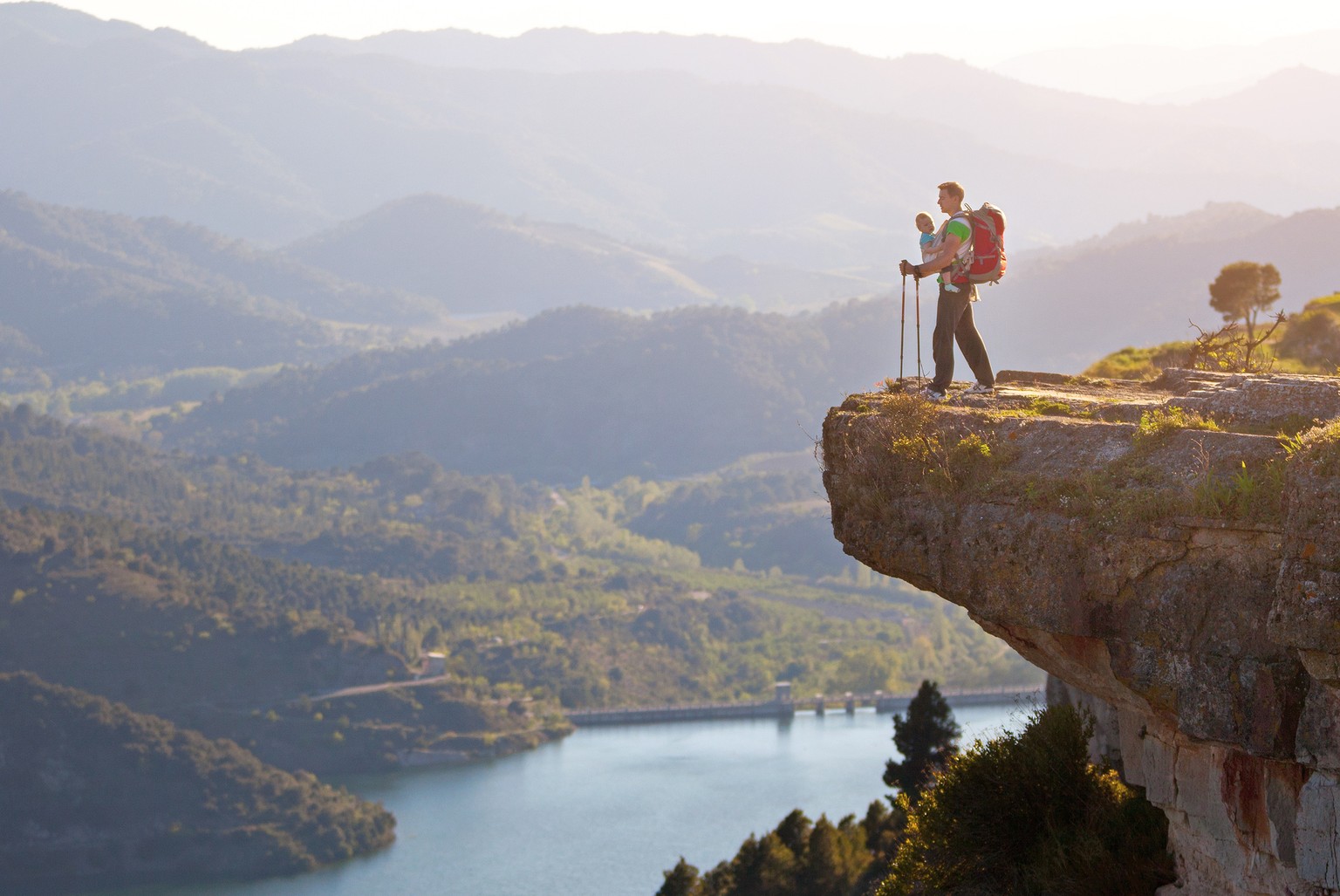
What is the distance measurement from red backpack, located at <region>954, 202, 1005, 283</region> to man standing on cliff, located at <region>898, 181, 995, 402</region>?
29mm

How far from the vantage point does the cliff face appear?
26.9ft

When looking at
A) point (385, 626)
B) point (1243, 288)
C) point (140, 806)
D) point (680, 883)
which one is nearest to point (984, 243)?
point (1243, 288)

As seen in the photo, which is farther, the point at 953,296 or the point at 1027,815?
the point at 953,296

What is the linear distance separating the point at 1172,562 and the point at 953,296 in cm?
378

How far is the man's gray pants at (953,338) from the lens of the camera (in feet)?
40.8

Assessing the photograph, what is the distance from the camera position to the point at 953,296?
40.9 ft

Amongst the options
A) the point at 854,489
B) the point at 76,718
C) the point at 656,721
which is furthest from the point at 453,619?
the point at 854,489

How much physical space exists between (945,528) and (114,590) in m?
120

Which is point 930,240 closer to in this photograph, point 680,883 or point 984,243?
point 984,243

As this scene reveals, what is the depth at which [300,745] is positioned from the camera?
110375mm

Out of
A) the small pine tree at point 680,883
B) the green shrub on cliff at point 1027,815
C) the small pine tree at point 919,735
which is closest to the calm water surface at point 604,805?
the small pine tree at point 680,883

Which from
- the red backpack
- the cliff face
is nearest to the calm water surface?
the red backpack

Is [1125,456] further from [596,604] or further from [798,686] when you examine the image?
Answer: [596,604]

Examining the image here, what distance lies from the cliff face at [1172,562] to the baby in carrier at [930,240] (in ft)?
3.84
